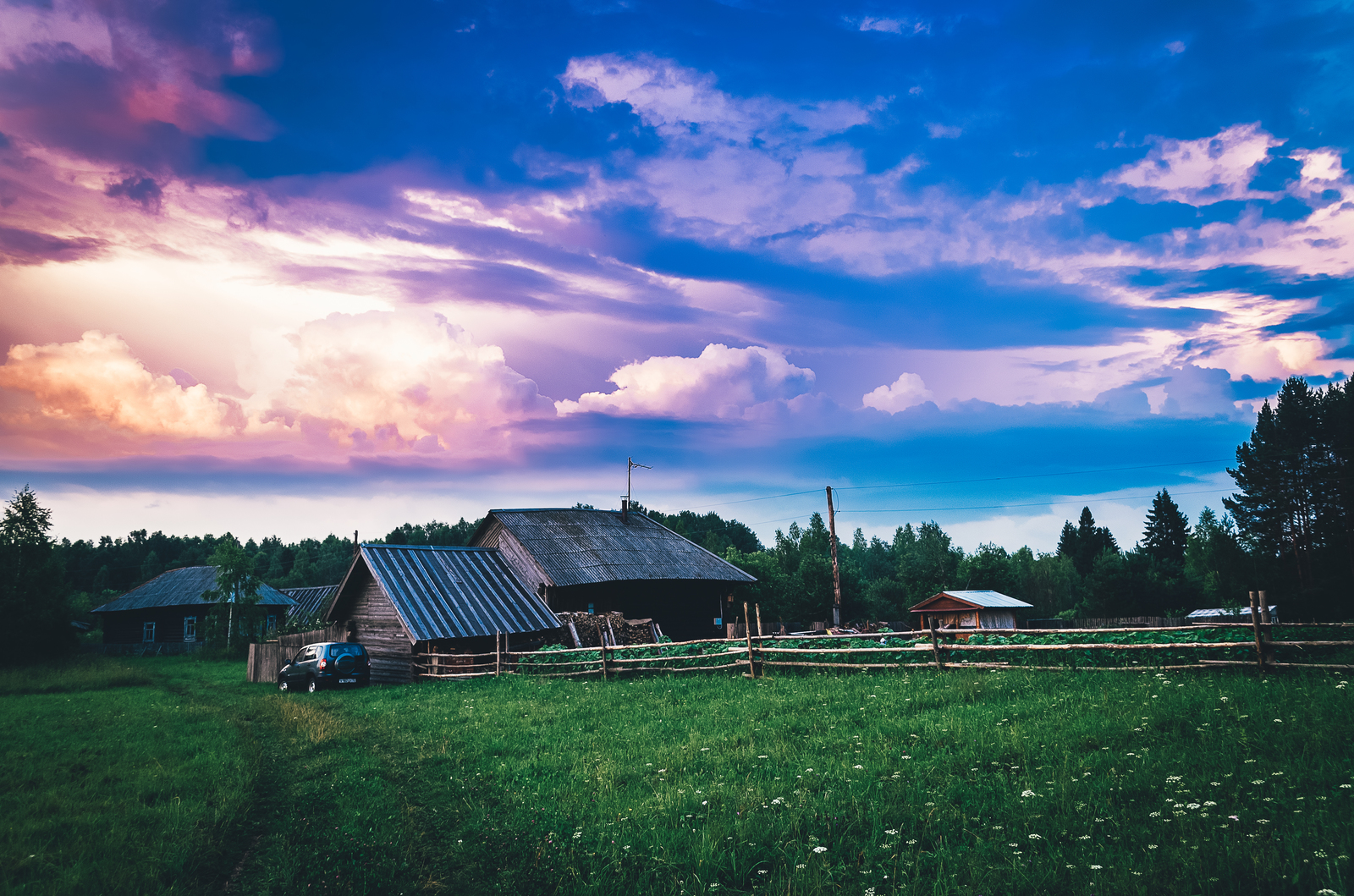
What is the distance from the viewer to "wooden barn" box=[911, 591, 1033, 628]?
151 ft

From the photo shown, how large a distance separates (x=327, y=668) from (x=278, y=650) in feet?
17.7

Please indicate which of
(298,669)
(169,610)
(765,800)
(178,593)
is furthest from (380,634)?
(169,610)

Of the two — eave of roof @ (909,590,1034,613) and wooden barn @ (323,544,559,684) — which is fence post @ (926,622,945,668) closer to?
wooden barn @ (323,544,559,684)

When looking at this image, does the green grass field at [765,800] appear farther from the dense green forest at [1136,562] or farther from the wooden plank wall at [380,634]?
the dense green forest at [1136,562]

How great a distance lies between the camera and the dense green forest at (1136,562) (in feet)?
121

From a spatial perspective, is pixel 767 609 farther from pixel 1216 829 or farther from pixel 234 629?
pixel 1216 829

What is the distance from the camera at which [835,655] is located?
712 inches

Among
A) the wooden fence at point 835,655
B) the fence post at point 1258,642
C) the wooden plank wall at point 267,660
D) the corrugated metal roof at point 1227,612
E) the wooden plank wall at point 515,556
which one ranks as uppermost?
the wooden plank wall at point 515,556

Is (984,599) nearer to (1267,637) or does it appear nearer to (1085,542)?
(1267,637)

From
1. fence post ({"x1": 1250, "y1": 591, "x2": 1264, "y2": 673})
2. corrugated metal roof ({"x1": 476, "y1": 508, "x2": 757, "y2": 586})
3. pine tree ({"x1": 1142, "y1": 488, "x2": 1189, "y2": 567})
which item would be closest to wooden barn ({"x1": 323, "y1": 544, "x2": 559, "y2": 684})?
corrugated metal roof ({"x1": 476, "y1": 508, "x2": 757, "y2": 586})

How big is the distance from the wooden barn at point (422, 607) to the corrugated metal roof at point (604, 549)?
10.6ft

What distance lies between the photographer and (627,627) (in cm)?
3291

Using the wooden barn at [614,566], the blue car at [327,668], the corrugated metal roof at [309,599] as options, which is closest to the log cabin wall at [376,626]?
the blue car at [327,668]

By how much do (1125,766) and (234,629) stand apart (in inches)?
2155
